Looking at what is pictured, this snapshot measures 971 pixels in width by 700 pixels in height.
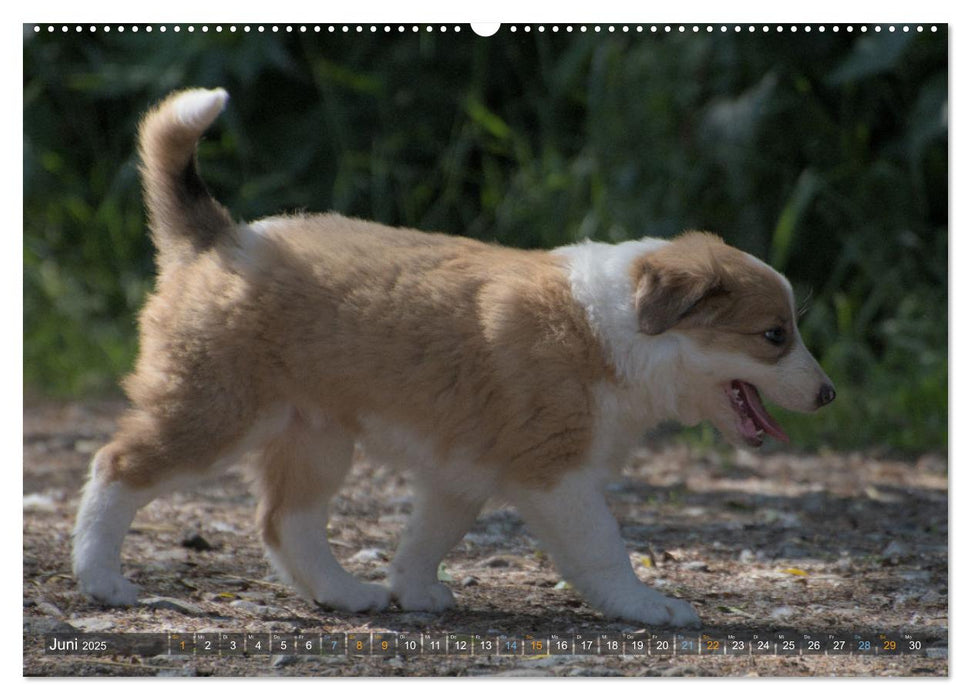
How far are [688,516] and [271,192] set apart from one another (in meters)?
2.38

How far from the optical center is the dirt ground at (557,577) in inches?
143

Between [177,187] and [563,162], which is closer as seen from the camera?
[177,187]

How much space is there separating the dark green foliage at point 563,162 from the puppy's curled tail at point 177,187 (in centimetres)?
50

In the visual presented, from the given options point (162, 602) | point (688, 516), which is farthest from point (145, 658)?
point (688, 516)

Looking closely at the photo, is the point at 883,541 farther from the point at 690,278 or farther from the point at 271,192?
the point at 271,192

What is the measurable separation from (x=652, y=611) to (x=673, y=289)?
0.95 meters

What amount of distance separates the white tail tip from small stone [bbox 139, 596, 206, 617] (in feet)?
4.83

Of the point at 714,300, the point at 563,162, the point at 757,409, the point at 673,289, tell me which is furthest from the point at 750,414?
the point at 563,162

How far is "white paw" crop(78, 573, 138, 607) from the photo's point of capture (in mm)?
4125

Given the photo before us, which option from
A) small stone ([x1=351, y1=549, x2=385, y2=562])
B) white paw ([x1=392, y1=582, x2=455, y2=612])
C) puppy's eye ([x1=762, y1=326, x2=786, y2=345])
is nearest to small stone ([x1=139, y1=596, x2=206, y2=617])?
white paw ([x1=392, y1=582, x2=455, y2=612])

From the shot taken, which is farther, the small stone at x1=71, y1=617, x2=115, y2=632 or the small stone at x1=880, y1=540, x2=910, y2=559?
the small stone at x1=880, y1=540, x2=910, y2=559

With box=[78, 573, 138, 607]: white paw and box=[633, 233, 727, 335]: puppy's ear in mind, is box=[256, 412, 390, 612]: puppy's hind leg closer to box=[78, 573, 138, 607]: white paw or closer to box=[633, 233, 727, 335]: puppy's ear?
box=[78, 573, 138, 607]: white paw

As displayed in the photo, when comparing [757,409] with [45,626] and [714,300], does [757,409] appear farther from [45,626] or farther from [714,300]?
[45,626]

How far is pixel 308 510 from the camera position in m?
4.44
